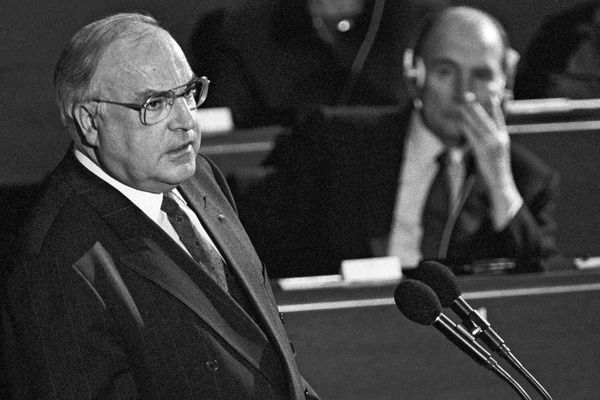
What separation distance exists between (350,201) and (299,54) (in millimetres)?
478

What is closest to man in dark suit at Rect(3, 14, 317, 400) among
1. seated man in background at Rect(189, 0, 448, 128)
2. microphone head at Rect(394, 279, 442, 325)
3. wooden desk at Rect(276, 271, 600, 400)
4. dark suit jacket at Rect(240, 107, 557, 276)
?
microphone head at Rect(394, 279, 442, 325)

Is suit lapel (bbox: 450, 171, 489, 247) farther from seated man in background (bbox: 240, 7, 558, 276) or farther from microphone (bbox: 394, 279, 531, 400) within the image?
microphone (bbox: 394, 279, 531, 400)

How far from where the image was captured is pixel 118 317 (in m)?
1.22

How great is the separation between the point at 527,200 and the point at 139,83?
1.49 metres

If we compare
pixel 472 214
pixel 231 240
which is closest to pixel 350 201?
pixel 472 214

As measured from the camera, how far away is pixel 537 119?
268 centimetres

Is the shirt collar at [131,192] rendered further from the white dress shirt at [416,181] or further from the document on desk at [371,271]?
the white dress shirt at [416,181]

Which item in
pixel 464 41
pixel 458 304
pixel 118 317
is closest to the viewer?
pixel 118 317

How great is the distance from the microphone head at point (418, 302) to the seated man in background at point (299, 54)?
4.86 feet

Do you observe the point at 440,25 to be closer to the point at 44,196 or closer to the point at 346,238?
Result: the point at 346,238

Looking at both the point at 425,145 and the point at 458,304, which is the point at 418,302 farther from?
the point at 425,145

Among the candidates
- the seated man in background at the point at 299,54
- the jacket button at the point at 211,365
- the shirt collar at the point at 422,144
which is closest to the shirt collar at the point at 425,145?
the shirt collar at the point at 422,144

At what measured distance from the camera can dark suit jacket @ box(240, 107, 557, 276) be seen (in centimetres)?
246

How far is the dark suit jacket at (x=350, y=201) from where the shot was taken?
246 cm
